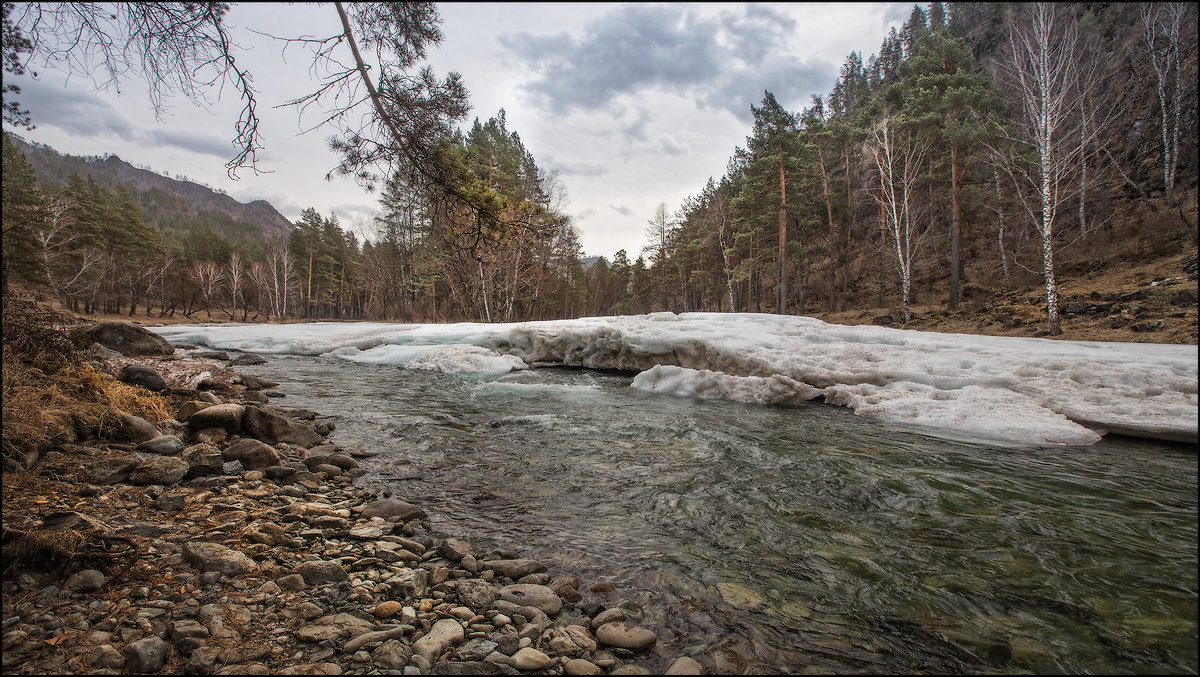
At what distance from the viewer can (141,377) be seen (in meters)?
6.33

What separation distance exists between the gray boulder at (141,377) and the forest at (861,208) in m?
1.61

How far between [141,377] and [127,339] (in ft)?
27.2

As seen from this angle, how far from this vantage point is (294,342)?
760 inches

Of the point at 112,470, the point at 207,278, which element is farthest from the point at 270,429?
the point at 207,278

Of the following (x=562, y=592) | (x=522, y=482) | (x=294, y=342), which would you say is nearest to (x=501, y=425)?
(x=522, y=482)

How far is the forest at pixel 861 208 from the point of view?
40.0 feet

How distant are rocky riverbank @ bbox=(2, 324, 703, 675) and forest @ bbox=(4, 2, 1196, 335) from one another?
1942mm

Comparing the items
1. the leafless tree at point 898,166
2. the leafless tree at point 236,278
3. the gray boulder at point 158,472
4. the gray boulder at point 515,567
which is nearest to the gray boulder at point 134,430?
the gray boulder at point 158,472

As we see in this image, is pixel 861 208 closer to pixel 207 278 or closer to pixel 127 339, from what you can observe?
pixel 127 339

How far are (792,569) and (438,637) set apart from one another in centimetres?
223

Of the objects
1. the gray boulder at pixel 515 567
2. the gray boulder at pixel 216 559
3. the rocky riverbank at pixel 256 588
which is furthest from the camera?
the gray boulder at pixel 515 567

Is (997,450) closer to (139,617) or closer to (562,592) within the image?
(562,592)

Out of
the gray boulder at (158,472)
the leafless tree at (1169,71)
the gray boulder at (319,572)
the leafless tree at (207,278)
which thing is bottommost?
the gray boulder at (319,572)

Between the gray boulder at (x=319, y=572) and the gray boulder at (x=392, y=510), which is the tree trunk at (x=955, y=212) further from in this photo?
the gray boulder at (x=319, y=572)
